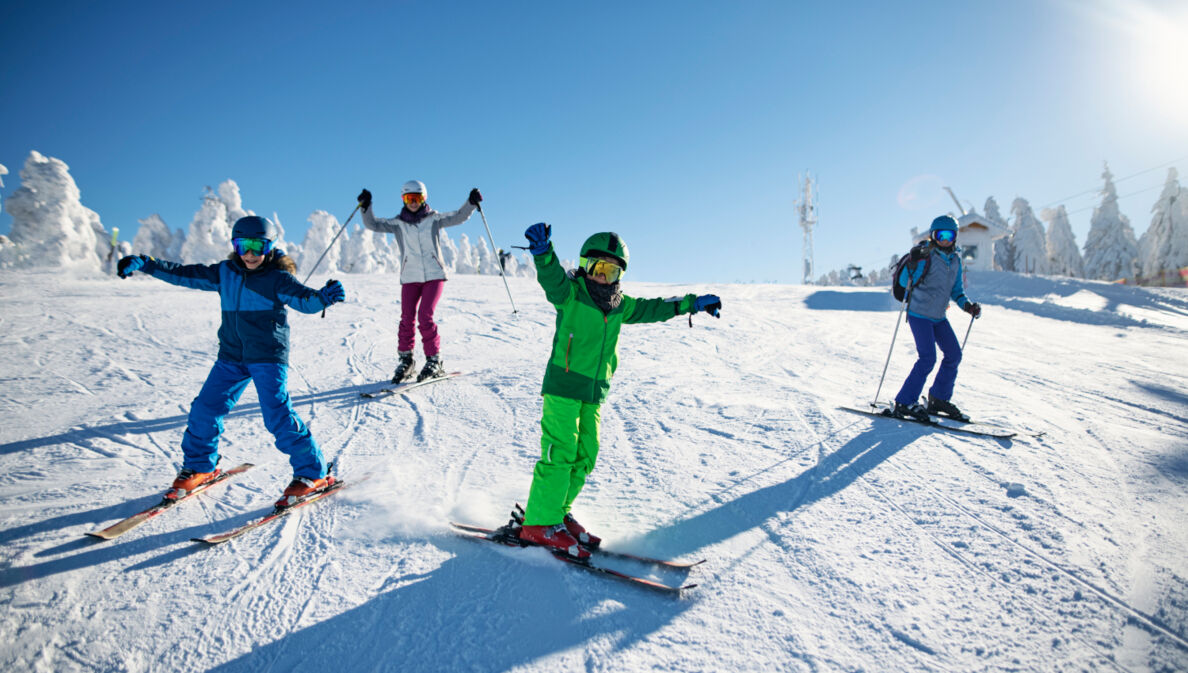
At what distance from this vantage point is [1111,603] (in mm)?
2322

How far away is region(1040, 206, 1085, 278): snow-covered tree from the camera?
41.2m

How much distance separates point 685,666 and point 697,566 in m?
0.72

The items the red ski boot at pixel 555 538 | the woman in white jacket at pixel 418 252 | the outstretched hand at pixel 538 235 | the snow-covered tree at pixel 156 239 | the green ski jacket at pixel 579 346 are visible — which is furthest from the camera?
the snow-covered tree at pixel 156 239

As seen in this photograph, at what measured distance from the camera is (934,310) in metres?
5.24

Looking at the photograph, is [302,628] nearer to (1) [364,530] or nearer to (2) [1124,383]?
(1) [364,530]

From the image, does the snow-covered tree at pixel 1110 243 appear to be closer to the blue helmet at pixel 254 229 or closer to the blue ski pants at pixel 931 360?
the blue ski pants at pixel 931 360

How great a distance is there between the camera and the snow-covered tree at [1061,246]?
41156mm

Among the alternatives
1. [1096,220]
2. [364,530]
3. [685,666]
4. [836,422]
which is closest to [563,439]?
[685,666]

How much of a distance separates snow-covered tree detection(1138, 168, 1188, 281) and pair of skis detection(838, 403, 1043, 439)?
43580mm

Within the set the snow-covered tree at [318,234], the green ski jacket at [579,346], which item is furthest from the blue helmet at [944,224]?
the snow-covered tree at [318,234]

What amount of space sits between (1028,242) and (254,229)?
178ft

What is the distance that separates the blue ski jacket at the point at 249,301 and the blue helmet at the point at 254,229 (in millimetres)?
202

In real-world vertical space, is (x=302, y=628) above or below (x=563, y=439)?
below

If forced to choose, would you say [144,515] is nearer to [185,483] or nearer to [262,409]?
[185,483]
